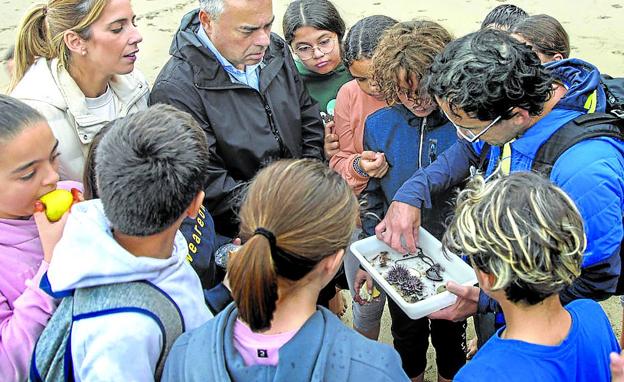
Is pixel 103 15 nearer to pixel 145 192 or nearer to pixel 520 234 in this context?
pixel 145 192

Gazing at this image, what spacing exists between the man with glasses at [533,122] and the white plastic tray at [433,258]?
6cm

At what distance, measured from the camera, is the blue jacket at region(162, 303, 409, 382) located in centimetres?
138

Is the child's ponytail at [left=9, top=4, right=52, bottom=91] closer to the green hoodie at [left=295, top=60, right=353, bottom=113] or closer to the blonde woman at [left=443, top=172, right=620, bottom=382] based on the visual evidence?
the green hoodie at [left=295, top=60, right=353, bottom=113]

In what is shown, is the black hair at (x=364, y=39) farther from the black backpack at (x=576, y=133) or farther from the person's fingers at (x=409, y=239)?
the black backpack at (x=576, y=133)

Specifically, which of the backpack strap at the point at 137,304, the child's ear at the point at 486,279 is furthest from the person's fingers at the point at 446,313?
the backpack strap at the point at 137,304

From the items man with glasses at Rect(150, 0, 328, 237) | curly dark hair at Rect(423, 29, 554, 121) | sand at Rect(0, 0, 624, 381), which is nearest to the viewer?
curly dark hair at Rect(423, 29, 554, 121)

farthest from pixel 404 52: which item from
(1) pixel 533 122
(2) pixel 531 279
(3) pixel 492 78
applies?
(2) pixel 531 279

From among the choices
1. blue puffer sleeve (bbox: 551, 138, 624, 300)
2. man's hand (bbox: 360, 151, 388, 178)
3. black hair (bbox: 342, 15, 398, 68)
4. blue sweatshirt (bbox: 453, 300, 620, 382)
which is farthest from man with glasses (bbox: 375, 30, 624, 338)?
black hair (bbox: 342, 15, 398, 68)

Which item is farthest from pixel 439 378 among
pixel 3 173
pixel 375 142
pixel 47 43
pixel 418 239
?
pixel 47 43

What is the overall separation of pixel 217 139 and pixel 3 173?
3.41ft

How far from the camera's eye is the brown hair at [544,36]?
116 inches

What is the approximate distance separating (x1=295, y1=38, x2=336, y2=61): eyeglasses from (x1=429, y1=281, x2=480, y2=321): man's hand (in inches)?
68.1

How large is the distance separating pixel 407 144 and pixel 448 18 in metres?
5.85

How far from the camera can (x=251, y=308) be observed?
1376 millimetres
